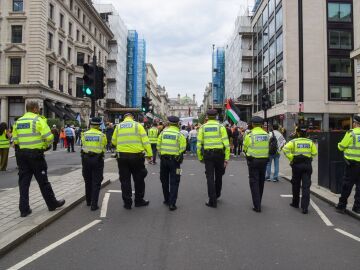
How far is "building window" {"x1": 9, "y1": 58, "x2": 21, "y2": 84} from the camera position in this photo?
1382 inches

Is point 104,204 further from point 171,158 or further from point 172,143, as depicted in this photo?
point 172,143

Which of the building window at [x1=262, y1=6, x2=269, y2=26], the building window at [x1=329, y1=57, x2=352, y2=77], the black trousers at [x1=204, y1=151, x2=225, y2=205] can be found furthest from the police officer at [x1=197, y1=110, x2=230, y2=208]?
the building window at [x1=262, y1=6, x2=269, y2=26]

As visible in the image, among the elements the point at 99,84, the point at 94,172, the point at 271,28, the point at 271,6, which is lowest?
the point at 94,172

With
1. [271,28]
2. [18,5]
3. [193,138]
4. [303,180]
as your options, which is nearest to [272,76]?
[271,28]

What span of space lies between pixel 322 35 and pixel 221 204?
39146mm

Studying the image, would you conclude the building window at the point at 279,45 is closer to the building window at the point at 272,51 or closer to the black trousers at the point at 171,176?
the building window at the point at 272,51

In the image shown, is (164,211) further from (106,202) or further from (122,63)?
(122,63)

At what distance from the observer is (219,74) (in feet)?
275

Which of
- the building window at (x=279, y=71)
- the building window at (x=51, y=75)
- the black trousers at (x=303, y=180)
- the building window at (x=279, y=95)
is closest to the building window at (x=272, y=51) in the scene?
the building window at (x=279, y=71)

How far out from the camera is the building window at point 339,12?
41.6 m

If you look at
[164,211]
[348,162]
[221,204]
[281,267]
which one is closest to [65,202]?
[164,211]

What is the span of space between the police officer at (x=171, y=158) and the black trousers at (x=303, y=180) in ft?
7.57

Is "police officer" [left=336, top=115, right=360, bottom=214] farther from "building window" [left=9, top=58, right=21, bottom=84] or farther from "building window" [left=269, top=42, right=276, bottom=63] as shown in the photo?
"building window" [left=269, top=42, right=276, bottom=63]

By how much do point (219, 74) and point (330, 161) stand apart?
251 ft
